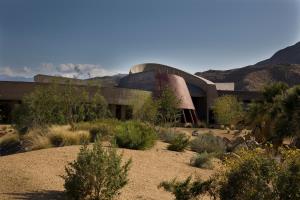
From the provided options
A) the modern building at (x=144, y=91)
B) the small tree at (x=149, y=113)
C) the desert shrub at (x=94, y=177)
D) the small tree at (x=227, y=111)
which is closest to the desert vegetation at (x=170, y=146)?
the desert shrub at (x=94, y=177)

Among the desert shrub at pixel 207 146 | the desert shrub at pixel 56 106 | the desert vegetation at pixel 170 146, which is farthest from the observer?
the desert shrub at pixel 56 106

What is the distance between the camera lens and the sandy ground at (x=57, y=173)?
34.9 ft

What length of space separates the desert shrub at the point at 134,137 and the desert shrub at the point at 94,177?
927 centimetres

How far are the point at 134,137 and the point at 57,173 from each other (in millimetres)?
7276

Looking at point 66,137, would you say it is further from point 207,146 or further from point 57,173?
point 57,173

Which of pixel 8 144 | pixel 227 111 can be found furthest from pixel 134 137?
pixel 227 111

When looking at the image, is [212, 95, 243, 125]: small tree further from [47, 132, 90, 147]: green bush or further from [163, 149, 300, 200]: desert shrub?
[163, 149, 300, 200]: desert shrub

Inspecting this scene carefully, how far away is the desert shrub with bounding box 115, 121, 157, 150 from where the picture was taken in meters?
19.6

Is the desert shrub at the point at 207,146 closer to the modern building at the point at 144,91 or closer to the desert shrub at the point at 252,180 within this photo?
the modern building at the point at 144,91

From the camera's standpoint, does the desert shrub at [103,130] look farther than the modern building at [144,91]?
No

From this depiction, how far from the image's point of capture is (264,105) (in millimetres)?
34719

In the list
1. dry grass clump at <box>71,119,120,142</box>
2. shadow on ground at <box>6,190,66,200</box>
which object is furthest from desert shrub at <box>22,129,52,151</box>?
shadow on ground at <box>6,190,66,200</box>

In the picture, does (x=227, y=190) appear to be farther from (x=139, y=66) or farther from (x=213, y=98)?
(x=139, y=66)

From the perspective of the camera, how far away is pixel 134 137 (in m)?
19.8
